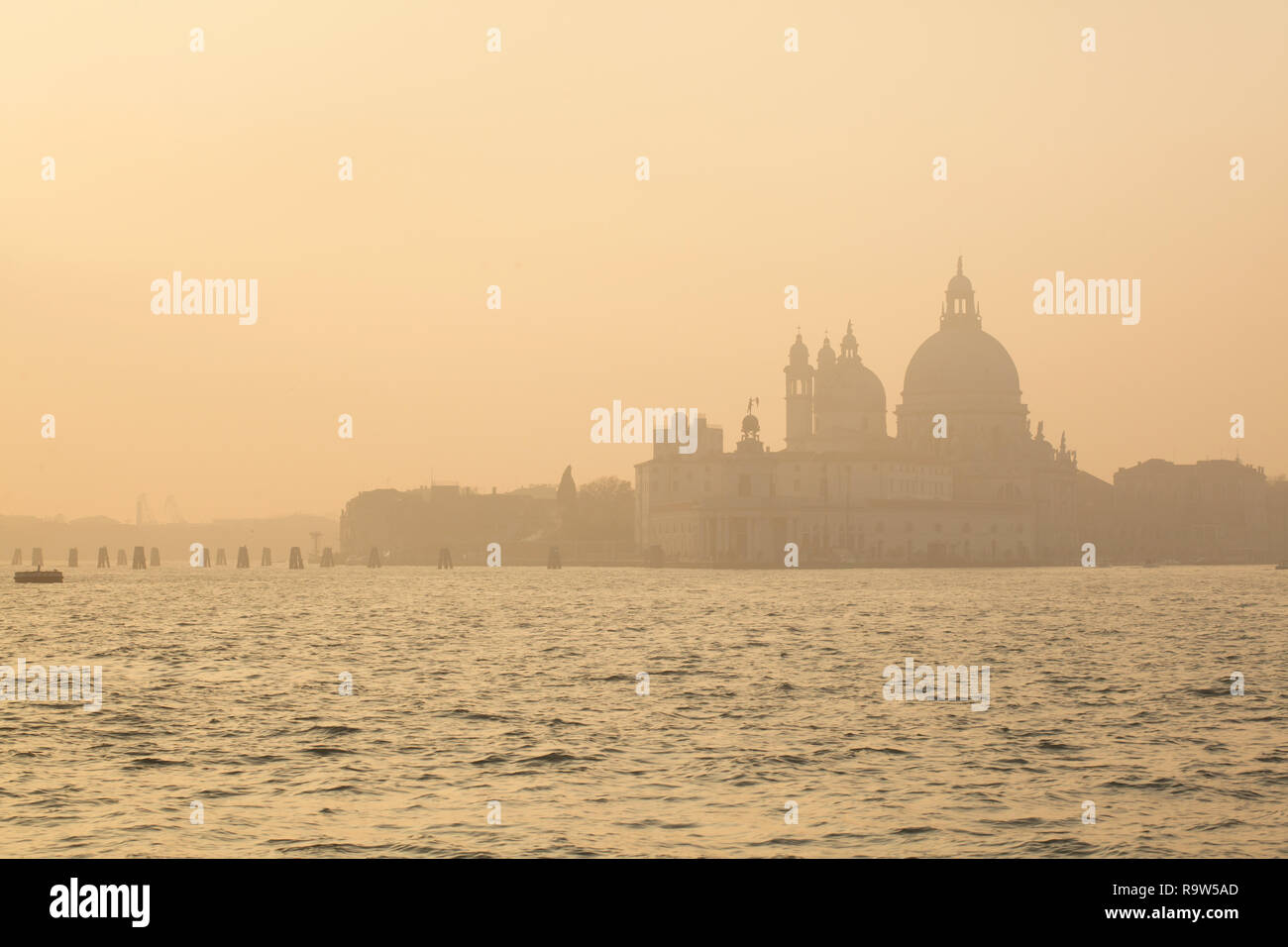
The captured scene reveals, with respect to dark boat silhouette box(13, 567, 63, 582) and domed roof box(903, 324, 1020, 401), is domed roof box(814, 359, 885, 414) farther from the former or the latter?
dark boat silhouette box(13, 567, 63, 582)

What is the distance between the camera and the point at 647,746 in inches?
755

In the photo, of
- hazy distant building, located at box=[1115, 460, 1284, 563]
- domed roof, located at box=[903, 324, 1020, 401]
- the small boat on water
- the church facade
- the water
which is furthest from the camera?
hazy distant building, located at box=[1115, 460, 1284, 563]

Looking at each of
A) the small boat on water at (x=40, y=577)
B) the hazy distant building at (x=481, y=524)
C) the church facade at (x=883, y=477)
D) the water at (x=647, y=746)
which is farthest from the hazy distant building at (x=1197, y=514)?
the water at (x=647, y=746)

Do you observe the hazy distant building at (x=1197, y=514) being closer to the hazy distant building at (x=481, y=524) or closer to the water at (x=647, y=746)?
the hazy distant building at (x=481, y=524)

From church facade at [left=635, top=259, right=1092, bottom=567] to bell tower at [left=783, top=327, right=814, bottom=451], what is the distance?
0.12 meters

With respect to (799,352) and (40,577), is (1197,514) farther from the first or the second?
(40,577)

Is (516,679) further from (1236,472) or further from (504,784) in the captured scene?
(1236,472)

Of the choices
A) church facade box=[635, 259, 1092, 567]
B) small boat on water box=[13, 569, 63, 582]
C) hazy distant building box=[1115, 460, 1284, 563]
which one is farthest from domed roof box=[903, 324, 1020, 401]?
small boat on water box=[13, 569, 63, 582]

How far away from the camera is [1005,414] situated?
137 meters

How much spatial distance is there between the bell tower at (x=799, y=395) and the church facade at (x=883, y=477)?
12 centimetres

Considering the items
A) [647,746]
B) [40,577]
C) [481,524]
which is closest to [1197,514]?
[481,524]

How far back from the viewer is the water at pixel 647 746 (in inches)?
527

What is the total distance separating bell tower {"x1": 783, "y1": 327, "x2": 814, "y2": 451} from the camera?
137375mm

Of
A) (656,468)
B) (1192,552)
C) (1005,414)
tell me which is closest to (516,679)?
(656,468)
